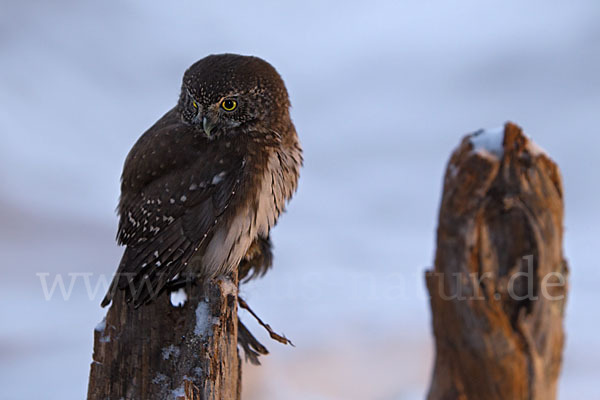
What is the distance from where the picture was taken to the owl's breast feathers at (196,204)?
3762mm

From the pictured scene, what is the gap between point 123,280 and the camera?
3.76m

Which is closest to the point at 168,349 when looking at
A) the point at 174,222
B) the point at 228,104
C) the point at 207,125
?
the point at 174,222

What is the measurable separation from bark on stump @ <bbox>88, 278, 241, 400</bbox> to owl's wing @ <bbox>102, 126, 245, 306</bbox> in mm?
164

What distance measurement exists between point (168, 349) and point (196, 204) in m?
0.94

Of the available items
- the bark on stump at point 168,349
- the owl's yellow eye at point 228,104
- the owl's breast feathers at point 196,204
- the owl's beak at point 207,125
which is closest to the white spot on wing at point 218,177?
the owl's breast feathers at point 196,204

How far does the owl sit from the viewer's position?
3.78m

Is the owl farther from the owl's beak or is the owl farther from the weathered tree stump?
the weathered tree stump

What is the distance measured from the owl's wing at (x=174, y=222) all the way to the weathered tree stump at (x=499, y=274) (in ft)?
6.27

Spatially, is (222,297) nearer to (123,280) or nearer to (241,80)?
(123,280)

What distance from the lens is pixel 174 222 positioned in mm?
3838

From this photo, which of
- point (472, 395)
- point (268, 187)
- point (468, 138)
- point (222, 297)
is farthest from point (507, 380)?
point (268, 187)

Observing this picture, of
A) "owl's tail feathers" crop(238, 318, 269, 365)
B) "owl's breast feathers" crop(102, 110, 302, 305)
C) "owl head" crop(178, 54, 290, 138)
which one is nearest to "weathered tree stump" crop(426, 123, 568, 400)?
"owl's breast feathers" crop(102, 110, 302, 305)

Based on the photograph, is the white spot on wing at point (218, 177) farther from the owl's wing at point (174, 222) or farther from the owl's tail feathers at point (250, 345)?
the owl's tail feathers at point (250, 345)

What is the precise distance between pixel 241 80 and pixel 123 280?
4.99 feet
